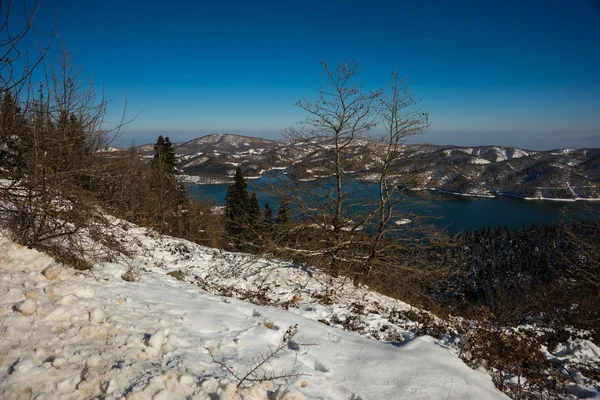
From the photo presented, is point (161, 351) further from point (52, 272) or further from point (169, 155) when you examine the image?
point (169, 155)

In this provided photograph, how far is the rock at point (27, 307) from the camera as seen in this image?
302 centimetres

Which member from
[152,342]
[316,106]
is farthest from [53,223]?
[316,106]


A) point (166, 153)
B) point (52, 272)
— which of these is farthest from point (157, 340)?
point (166, 153)

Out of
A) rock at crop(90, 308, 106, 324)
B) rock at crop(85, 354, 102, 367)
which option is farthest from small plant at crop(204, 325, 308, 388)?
rock at crop(90, 308, 106, 324)

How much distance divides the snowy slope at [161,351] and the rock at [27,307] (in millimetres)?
11

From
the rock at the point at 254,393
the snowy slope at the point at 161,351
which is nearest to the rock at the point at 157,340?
the snowy slope at the point at 161,351

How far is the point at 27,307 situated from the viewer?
303 cm

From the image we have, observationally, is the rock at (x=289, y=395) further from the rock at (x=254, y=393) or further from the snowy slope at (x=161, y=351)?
the rock at (x=254, y=393)

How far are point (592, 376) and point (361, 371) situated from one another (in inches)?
172

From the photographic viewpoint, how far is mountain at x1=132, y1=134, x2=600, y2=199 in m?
8.83

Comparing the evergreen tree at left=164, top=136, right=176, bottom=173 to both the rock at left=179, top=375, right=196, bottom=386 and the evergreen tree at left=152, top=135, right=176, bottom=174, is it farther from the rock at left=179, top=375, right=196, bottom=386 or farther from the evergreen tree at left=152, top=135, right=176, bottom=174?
the rock at left=179, top=375, right=196, bottom=386

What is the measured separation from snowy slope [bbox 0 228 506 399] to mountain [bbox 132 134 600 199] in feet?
15.7

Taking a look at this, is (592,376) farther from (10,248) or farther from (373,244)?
(10,248)

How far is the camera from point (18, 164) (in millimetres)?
4344
